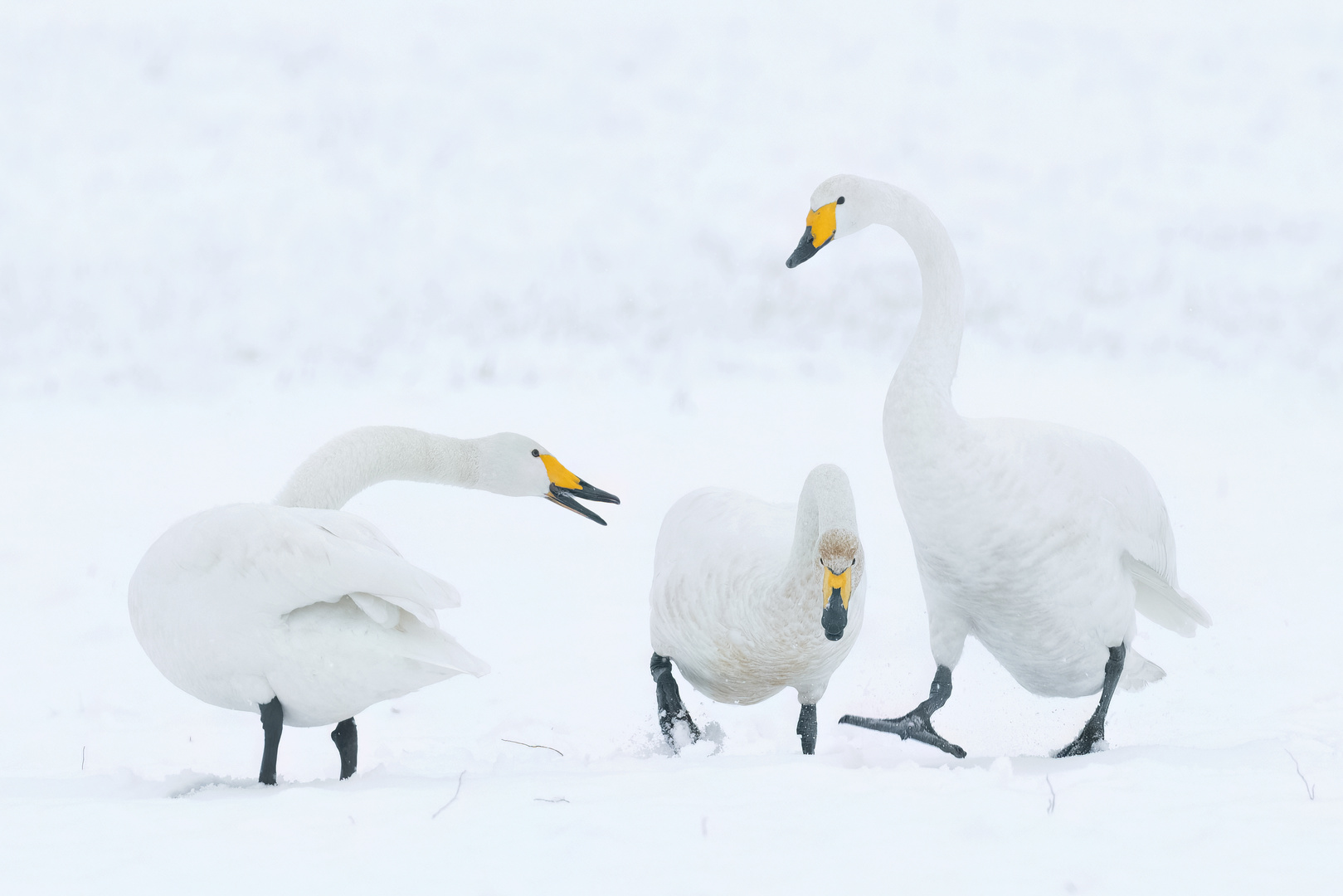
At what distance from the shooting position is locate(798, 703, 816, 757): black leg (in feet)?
16.3

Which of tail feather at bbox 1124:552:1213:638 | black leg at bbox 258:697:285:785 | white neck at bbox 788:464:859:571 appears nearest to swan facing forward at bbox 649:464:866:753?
white neck at bbox 788:464:859:571

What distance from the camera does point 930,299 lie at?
4.58m

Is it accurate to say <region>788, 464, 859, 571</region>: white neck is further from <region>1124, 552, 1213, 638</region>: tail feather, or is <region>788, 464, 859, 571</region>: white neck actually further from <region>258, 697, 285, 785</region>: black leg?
<region>258, 697, 285, 785</region>: black leg

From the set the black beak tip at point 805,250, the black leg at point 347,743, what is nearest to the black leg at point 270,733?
the black leg at point 347,743

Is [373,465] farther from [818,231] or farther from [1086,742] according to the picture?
[1086,742]

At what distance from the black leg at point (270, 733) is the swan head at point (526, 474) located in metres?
1.79

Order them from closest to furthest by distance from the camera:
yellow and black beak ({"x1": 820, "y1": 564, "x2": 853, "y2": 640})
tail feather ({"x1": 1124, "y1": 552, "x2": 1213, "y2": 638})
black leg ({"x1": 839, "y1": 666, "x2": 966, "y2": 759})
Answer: yellow and black beak ({"x1": 820, "y1": 564, "x2": 853, "y2": 640})
black leg ({"x1": 839, "y1": 666, "x2": 966, "y2": 759})
tail feather ({"x1": 1124, "y1": 552, "x2": 1213, "y2": 638})

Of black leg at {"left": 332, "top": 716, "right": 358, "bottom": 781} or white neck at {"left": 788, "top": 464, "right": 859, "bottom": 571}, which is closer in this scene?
white neck at {"left": 788, "top": 464, "right": 859, "bottom": 571}

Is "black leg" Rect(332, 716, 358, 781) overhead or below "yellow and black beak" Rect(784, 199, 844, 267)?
below

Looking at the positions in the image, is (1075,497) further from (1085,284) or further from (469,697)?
(1085,284)

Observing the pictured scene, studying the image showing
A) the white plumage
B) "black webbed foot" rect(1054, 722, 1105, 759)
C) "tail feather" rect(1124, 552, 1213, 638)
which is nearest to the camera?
the white plumage

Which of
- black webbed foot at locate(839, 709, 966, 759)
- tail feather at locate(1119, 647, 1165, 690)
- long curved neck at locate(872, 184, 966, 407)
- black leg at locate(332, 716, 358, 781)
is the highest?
long curved neck at locate(872, 184, 966, 407)

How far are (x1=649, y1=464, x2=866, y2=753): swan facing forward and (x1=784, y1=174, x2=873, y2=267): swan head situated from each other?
95cm

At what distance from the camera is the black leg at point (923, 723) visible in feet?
15.1
